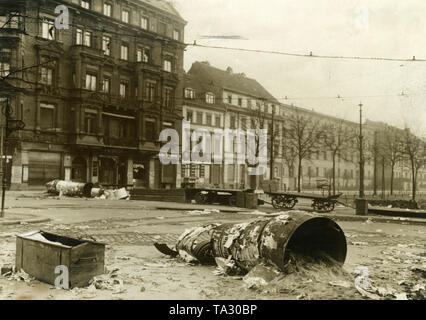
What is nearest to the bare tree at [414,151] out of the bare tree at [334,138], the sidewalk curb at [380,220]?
the bare tree at [334,138]

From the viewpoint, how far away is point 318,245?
6.84 metres

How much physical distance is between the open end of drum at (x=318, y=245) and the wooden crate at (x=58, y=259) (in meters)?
3.00

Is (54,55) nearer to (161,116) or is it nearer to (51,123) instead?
(51,123)

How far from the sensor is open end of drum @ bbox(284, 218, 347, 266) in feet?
21.9

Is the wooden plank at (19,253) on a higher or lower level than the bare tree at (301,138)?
lower

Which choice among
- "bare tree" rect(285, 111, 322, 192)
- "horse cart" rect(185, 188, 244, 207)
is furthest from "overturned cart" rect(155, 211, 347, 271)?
"bare tree" rect(285, 111, 322, 192)

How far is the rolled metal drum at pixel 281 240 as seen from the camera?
6099 millimetres

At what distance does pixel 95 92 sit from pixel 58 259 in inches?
Answer: 1263

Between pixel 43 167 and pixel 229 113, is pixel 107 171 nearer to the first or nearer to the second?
pixel 43 167

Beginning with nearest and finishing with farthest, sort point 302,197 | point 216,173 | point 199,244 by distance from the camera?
point 199,244, point 302,197, point 216,173

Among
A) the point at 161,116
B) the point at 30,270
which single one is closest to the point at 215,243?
the point at 30,270

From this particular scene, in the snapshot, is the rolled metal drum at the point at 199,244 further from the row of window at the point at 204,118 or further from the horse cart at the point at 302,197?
the row of window at the point at 204,118

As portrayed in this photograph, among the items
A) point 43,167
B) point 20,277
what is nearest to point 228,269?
point 20,277

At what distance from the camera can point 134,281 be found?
6.43 meters
